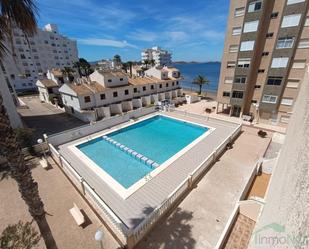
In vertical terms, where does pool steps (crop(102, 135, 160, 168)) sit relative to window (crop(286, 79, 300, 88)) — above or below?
below

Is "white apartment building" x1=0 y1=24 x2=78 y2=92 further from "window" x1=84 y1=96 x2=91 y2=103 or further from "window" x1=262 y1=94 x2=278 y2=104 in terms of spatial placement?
"window" x1=262 y1=94 x2=278 y2=104

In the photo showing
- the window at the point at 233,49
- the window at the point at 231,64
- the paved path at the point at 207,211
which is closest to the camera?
the paved path at the point at 207,211

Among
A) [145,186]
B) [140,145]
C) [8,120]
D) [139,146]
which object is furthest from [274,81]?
[8,120]

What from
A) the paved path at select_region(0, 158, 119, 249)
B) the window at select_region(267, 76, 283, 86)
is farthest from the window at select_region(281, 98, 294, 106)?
the paved path at select_region(0, 158, 119, 249)

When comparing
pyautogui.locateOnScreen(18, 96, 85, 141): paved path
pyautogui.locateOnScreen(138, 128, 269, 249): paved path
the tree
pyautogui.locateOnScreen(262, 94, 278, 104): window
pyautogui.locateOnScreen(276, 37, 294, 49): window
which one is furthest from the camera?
pyautogui.locateOnScreen(18, 96, 85, 141): paved path

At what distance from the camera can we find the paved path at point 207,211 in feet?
26.2

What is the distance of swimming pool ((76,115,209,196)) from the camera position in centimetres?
1436

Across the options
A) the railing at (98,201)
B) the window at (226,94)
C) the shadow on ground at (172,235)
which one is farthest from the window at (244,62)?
the railing at (98,201)

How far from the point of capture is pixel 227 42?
22.9 meters

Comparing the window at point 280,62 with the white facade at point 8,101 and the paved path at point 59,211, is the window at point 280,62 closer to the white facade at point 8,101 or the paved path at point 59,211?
the paved path at point 59,211

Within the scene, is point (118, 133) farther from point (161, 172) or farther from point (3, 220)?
point (3, 220)

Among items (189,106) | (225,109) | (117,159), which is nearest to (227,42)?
(225,109)

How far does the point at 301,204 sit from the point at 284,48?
2340 cm

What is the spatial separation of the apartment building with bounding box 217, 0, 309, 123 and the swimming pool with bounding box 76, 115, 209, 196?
29.4ft
